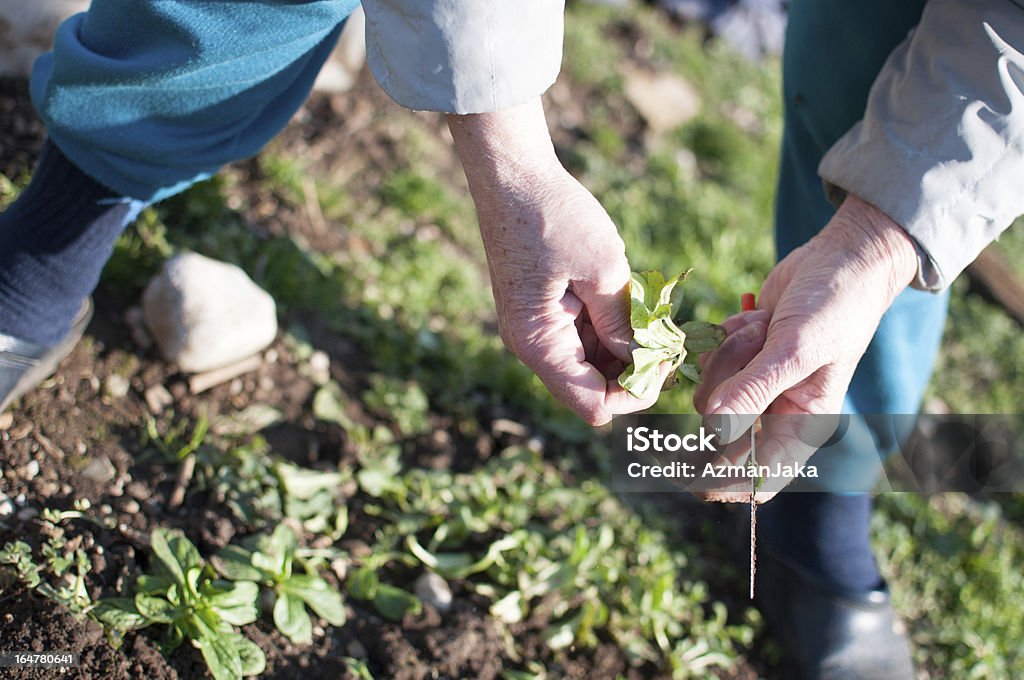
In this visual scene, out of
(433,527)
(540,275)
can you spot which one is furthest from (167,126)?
(433,527)

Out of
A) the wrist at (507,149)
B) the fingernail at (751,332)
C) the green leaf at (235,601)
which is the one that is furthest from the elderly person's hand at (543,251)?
the green leaf at (235,601)

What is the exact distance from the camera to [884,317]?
2414mm

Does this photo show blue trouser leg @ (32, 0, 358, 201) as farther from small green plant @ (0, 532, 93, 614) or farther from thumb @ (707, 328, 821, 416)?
thumb @ (707, 328, 821, 416)

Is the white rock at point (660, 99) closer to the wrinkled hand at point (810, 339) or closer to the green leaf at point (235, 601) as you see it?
the wrinkled hand at point (810, 339)

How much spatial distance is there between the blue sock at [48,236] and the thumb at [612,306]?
1077 millimetres

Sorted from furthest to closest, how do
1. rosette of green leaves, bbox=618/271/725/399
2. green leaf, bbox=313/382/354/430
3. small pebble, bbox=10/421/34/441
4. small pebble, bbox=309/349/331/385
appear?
small pebble, bbox=309/349/331/385 → green leaf, bbox=313/382/354/430 → small pebble, bbox=10/421/34/441 → rosette of green leaves, bbox=618/271/725/399

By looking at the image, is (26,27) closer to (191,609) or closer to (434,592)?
(191,609)

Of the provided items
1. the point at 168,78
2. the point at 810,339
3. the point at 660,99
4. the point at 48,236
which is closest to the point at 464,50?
the point at 168,78

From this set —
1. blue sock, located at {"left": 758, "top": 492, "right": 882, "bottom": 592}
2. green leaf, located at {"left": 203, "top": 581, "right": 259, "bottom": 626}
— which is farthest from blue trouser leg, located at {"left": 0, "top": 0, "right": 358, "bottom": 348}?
blue sock, located at {"left": 758, "top": 492, "right": 882, "bottom": 592}

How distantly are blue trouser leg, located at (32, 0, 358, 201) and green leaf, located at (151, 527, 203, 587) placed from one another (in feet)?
2.42

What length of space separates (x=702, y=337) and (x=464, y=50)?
0.75 metres

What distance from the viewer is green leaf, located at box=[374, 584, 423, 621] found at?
85.6 inches

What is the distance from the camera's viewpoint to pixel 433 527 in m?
2.41

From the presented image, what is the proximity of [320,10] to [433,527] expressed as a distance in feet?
4.11
